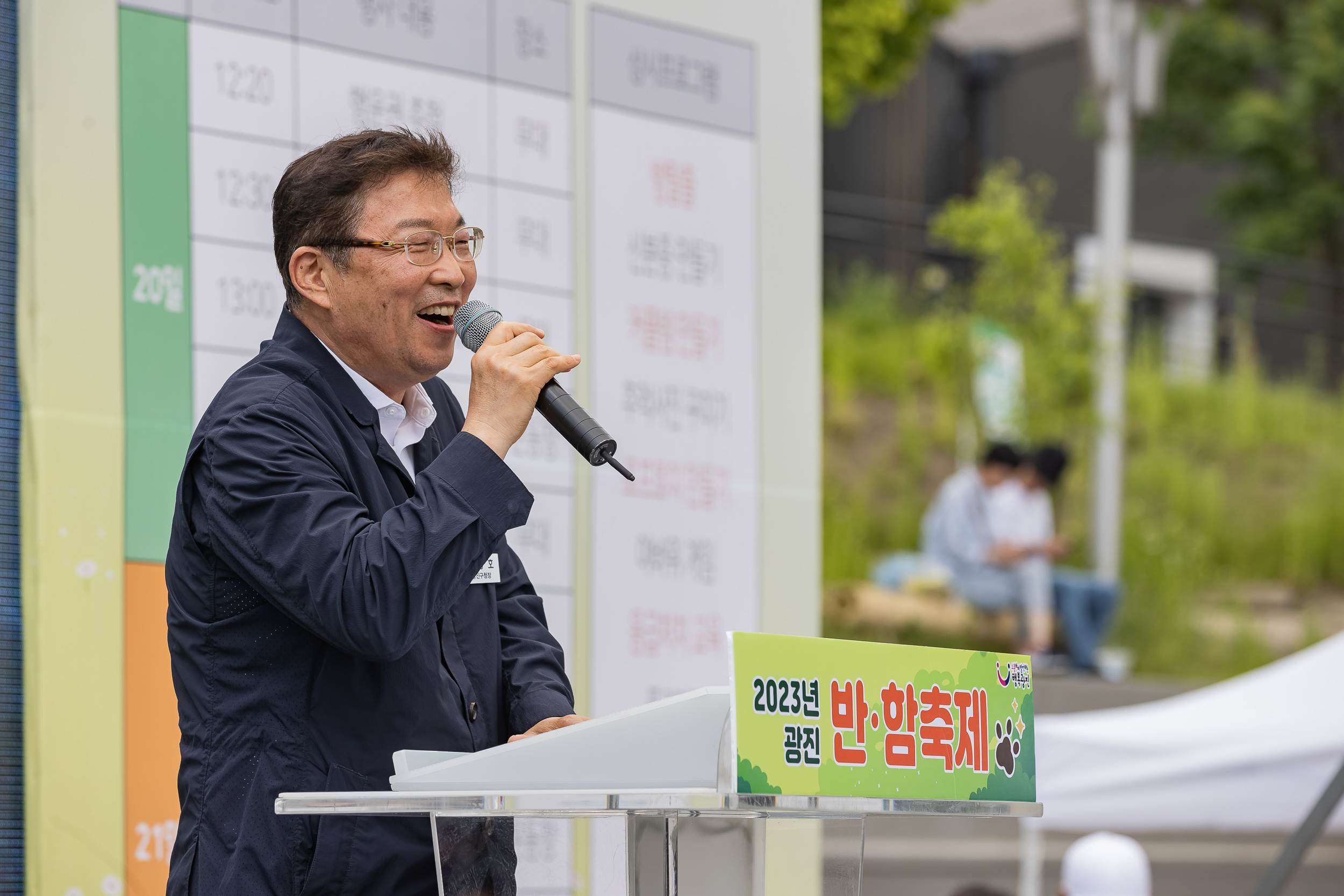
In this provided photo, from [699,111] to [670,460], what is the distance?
2.69ft

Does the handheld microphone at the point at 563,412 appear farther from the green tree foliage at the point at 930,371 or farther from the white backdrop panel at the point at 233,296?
the green tree foliage at the point at 930,371

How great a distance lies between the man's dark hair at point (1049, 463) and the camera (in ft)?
25.4

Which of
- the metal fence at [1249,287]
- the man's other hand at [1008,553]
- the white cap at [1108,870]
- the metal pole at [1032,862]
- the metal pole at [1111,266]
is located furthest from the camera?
the metal fence at [1249,287]

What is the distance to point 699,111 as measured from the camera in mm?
3549

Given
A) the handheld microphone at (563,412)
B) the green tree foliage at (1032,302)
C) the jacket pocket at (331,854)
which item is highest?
the green tree foliage at (1032,302)

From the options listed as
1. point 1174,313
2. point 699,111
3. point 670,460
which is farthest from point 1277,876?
point 1174,313

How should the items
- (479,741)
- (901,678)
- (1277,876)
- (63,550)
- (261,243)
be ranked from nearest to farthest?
(901,678) → (479,741) → (63,550) → (261,243) → (1277,876)

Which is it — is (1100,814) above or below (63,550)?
below

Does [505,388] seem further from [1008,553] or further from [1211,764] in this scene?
[1008,553]

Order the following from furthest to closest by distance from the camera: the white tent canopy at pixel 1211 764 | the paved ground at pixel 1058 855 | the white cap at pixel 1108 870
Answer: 1. the paved ground at pixel 1058 855
2. the white tent canopy at pixel 1211 764
3. the white cap at pixel 1108 870

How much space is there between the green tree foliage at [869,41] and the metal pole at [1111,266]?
1.21 metres

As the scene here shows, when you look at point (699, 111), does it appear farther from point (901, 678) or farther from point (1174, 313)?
point (1174, 313)

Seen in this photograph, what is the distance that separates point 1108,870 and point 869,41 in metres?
4.81

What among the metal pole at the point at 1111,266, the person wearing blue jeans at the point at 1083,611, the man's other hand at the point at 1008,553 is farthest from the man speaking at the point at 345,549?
the metal pole at the point at 1111,266
